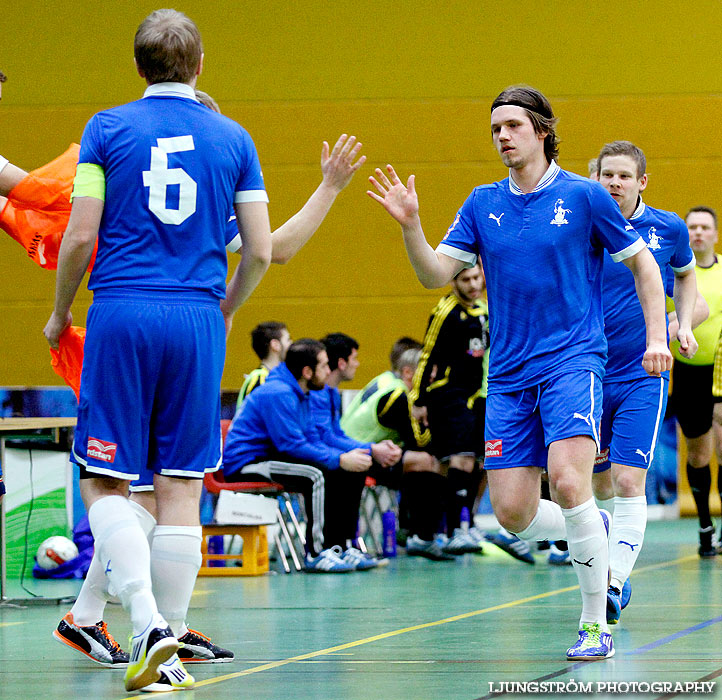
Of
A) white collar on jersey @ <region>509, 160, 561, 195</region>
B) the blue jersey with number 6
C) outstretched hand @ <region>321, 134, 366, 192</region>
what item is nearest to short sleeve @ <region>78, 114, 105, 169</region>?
the blue jersey with number 6

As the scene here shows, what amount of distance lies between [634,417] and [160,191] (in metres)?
2.48

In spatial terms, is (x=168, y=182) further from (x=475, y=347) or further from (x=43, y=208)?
(x=475, y=347)

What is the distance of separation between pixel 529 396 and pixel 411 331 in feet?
29.1

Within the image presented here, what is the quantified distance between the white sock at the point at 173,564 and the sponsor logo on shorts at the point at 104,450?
0.30m

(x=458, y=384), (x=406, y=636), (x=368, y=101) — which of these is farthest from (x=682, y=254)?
(x=368, y=101)

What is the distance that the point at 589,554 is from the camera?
4.36 metres

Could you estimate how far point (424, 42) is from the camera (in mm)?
13422

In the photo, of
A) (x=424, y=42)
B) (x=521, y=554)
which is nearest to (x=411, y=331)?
(x=424, y=42)

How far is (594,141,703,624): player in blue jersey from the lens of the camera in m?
5.43

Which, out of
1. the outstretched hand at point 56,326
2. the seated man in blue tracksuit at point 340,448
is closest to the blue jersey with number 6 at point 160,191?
the outstretched hand at point 56,326

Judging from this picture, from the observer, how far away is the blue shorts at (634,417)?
5.43 m

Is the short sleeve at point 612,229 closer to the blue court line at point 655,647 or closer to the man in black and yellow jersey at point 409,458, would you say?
the blue court line at point 655,647

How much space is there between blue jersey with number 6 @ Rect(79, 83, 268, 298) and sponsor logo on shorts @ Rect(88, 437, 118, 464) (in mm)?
448

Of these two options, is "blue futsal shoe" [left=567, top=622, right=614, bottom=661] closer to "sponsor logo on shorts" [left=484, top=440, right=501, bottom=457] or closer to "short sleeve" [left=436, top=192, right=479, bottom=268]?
"sponsor logo on shorts" [left=484, top=440, right=501, bottom=457]
